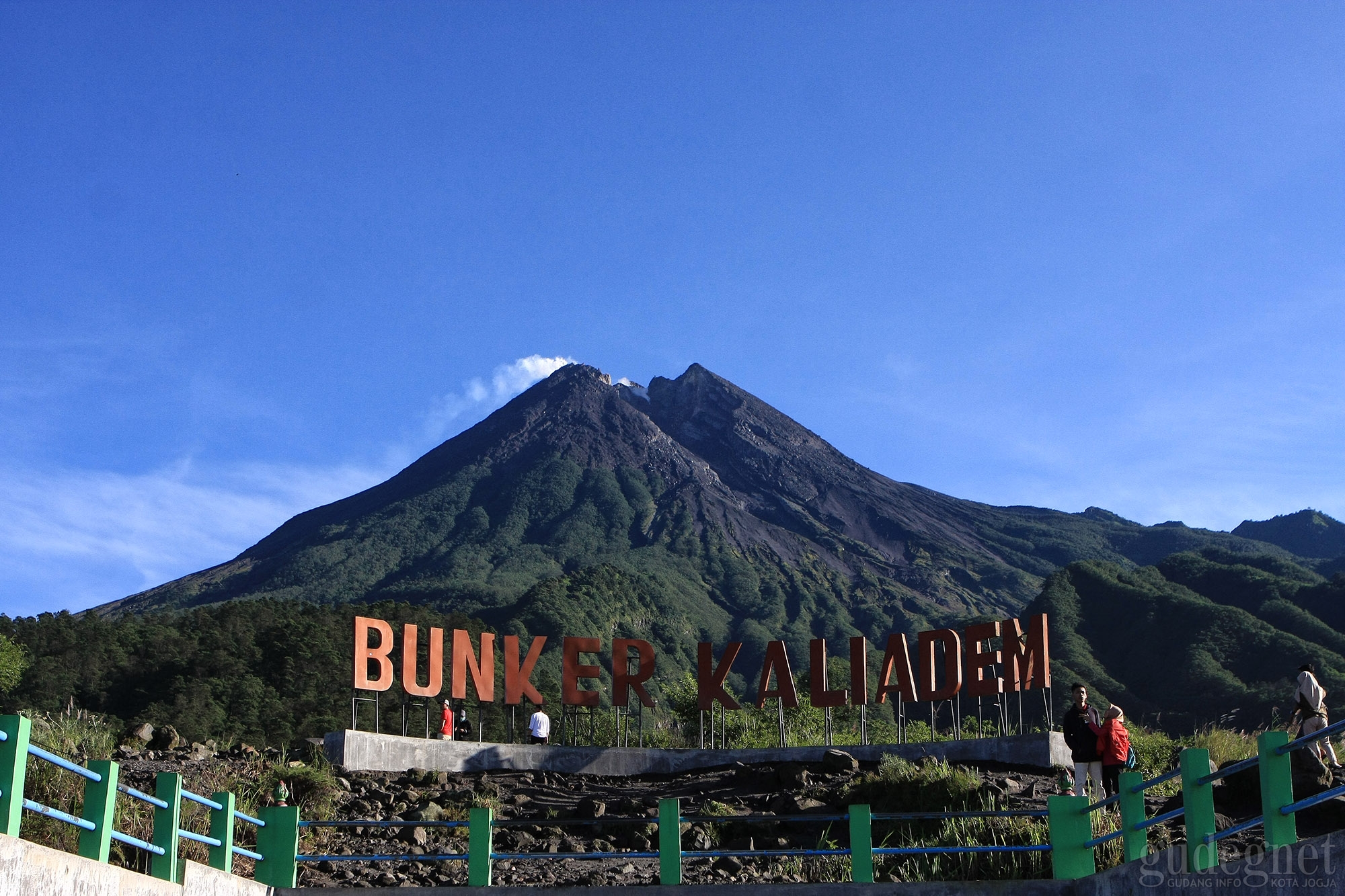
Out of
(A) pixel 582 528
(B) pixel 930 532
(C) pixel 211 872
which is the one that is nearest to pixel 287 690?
(C) pixel 211 872

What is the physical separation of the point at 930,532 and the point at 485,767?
150266 mm

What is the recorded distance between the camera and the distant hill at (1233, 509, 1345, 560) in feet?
609

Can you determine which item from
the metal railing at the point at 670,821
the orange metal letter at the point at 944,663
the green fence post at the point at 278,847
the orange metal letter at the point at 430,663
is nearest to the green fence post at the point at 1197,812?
the metal railing at the point at 670,821

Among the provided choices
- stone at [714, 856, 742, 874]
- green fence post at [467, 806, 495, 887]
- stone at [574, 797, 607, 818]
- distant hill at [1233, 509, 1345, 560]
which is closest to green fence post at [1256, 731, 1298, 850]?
green fence post at [467, 806, 495, 887]

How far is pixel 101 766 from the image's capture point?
9.47m

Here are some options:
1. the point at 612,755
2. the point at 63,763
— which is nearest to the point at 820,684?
the point at 612,755

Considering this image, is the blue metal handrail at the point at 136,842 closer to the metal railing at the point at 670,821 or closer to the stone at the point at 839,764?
the metal railing at the point at 670,821

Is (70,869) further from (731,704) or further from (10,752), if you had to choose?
(731,704)

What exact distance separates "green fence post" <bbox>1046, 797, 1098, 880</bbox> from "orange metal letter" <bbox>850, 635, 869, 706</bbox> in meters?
13.7

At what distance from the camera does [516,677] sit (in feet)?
90.1

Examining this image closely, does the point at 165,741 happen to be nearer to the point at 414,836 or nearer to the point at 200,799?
the point at 414,836

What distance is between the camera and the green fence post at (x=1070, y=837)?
12.1 meters

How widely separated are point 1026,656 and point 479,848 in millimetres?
15339

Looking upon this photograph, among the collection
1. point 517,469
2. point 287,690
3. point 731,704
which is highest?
point 517,469
